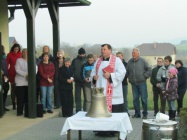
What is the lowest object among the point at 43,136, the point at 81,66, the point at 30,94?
the point at 43,136

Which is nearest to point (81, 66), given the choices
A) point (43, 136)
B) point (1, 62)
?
point (1, 62)

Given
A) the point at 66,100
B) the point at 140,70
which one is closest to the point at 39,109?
the point at 66,100

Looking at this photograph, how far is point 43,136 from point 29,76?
8.67 ft

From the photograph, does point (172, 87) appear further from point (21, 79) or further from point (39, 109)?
point (21, 79)

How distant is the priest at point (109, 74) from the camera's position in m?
8.18

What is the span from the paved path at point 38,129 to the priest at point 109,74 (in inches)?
39.9

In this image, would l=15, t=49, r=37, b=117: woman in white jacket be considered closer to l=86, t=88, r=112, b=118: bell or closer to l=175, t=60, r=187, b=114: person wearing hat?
l=175, t=60, r=187, b=114: person wearing hat

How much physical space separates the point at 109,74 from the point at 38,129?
2666 mm

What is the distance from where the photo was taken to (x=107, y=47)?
26.9 ft

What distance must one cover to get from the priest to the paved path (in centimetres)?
101

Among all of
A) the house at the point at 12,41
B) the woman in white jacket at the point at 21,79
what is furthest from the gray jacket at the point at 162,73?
the house at the point at 12,41

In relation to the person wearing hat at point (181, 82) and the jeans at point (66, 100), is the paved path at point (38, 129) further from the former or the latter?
the person wearing hat at point (181, 82)

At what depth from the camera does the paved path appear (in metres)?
8.80

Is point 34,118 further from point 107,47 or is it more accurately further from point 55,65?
point 107,47
